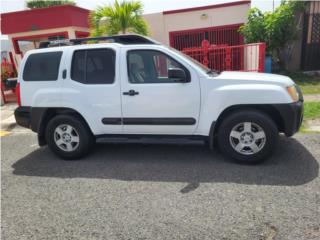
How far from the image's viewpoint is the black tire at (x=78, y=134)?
470 cm

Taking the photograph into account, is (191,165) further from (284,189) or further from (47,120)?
(47,120)

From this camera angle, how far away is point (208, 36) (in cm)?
1371

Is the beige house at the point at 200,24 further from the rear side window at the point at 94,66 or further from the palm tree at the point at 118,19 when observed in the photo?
the rear side window at the point at 94,66

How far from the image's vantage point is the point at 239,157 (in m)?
4.15

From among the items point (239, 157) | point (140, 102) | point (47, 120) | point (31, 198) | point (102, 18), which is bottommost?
point (31, 198)

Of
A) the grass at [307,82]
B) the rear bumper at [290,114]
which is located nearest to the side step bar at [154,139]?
the rear bumper at [290,114]

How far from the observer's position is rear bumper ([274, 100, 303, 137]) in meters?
3.90

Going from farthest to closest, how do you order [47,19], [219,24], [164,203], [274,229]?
[219,24] < [47,19] < [164,203] < [274,229]

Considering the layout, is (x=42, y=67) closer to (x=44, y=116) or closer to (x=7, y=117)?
(x=44, y=116)

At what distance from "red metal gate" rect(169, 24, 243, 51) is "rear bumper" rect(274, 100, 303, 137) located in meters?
10.2

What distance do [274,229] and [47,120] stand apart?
3.91m

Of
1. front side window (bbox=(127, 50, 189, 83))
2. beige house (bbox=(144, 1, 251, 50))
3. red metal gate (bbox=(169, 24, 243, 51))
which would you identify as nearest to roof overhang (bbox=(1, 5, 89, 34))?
beige house (bbox=(144, 1, 251, 50))

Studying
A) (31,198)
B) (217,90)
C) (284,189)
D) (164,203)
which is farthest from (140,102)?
(284,189)

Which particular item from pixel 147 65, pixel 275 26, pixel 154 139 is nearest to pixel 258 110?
pixel 154 139
